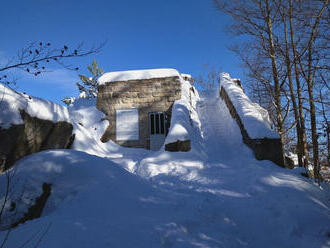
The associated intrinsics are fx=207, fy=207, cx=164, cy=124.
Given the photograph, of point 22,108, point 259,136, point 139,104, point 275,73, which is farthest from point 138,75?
point 259,136

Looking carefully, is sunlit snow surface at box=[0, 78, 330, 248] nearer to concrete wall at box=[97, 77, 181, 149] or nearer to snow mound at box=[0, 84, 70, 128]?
snow mound at box=[0, 84, 70, 128]

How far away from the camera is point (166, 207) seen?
298cm

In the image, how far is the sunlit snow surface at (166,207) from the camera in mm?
2176

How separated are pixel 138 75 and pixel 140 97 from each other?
118 cm

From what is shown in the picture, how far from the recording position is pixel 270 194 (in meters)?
3.78

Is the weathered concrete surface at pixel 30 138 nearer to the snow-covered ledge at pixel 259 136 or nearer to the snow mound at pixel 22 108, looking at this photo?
the snow mound at pixel 22 108

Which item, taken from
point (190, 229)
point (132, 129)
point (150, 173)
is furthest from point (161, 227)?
point (132, 129)

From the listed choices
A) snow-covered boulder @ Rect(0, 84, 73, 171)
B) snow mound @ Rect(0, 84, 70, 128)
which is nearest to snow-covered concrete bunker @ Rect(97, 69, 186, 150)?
snow-covered boulder @ Rect(0, 84, 73, 171)

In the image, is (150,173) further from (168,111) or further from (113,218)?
(168,111)

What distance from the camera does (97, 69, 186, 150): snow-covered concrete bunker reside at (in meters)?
9.76

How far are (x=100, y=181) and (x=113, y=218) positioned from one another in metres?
0.86

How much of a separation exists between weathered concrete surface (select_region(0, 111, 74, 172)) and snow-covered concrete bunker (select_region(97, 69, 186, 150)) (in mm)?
3508

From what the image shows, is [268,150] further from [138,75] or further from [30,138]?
[138,75]

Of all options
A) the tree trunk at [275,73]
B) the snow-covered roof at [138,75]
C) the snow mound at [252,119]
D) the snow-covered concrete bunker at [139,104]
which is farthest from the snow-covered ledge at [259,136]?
the snow-covered roof at [138,75]
